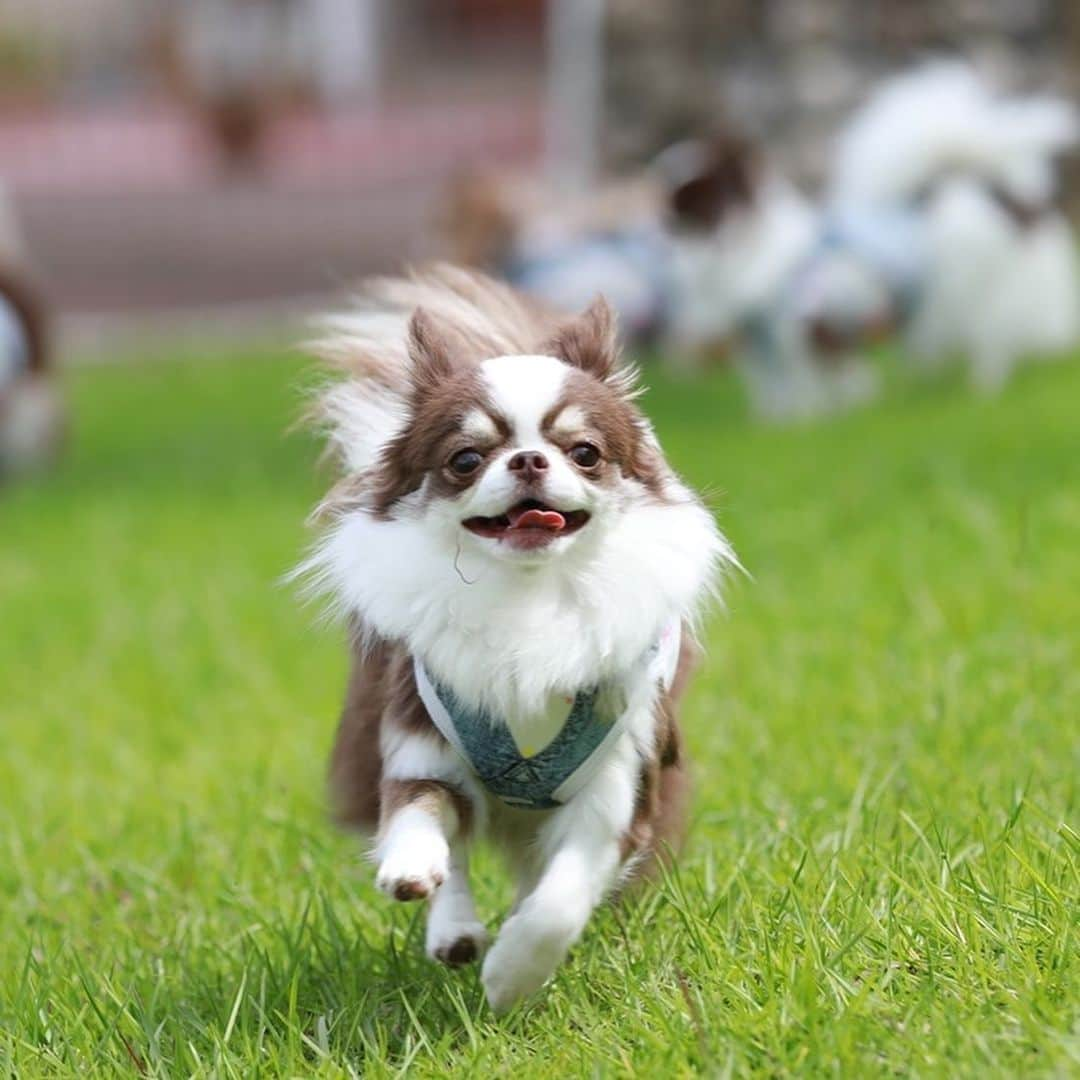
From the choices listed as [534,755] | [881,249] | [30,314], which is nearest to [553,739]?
[534,755]

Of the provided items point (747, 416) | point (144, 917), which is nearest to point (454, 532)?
point (144, 917)

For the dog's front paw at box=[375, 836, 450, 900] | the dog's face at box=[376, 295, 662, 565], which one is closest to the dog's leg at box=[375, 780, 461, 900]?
the dog's front paw at box=[375, 836, 450, 900]

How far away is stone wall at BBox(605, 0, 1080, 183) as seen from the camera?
12562mm

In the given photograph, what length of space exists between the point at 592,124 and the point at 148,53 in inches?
265

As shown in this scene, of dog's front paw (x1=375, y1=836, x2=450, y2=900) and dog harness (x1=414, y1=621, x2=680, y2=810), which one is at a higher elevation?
dog harness (x1=414, y1=621, x2=680, y2=810)

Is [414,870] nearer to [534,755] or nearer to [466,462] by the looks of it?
[534,755]

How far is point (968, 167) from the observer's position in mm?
7898

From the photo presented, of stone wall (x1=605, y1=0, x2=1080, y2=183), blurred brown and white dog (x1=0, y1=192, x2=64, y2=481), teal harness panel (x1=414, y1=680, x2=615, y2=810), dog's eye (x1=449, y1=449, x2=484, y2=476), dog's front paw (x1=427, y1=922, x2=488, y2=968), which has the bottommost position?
blurred brown and white dog (x1=0, y1=192, x2=64, y2=481)

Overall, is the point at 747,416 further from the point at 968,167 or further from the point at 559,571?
the point at 559,571

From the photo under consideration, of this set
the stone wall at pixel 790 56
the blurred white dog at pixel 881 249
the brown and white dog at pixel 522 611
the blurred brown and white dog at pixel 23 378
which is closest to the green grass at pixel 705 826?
the brown and white dog at pixel 522 611

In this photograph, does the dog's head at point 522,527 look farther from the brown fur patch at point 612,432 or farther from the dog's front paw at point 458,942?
the dog's front paw at point 458,942

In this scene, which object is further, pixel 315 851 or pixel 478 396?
pixel 315 851

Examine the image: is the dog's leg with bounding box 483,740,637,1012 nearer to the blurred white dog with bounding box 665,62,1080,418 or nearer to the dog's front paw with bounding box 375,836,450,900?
the dog's front paw with bounding box 375,836,450,900

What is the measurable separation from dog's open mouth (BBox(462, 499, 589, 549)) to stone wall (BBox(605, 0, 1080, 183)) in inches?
426
